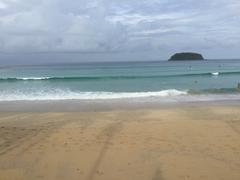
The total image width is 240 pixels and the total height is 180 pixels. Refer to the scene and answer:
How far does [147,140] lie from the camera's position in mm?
8836

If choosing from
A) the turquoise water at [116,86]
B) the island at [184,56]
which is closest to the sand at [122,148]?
the turquoise water at [116,86]

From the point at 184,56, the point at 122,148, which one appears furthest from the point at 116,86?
the point at 184,56

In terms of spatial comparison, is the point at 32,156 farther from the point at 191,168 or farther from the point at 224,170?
the point at 224,170

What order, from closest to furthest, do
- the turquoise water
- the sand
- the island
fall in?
the sand → the turquoise water → the island

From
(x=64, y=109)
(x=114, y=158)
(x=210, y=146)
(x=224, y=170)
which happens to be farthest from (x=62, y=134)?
(x=64, y=109)

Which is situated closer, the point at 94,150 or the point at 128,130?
the point at 94,150

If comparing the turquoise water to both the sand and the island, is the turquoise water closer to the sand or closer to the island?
the sand

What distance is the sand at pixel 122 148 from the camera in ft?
21.6

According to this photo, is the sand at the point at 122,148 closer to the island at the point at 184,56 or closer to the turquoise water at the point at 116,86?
the turquoise water at the point at 116,86

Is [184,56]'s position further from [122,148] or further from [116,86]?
[122,148]

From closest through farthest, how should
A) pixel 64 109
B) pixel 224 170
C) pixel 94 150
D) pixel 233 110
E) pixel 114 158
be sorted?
pixel 224 170
pixel 114 158
pixel 94 150
pixel 233 110
pixel 64 109

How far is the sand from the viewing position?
6.58 metres

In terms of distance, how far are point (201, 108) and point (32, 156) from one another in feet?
28.6

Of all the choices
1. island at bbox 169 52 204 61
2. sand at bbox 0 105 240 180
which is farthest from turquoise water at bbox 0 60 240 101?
island at bbox 169 52 204 61
